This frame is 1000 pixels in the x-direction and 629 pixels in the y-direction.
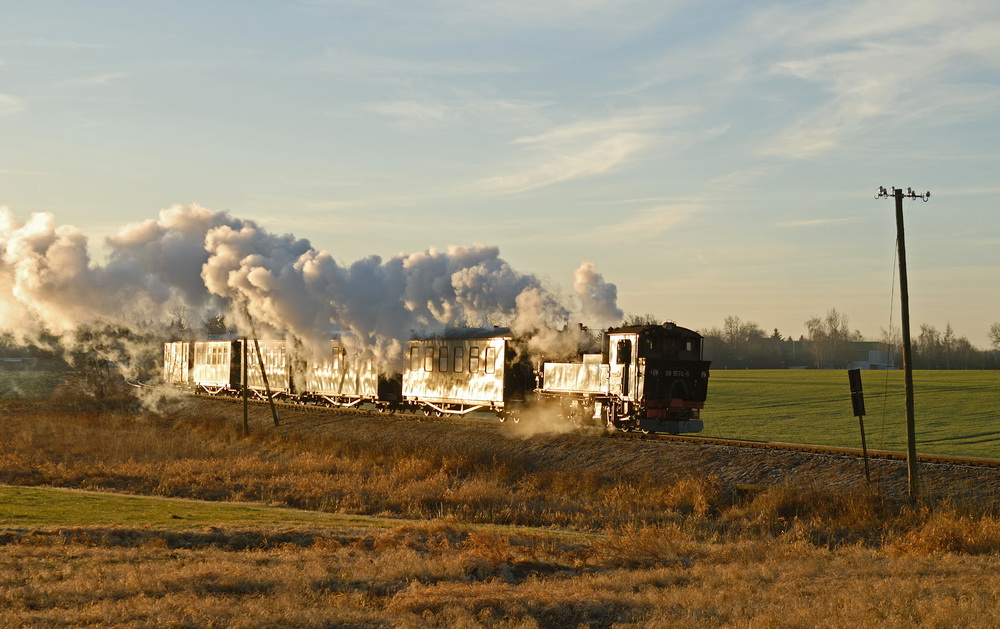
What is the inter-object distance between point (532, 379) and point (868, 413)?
89.2 feet

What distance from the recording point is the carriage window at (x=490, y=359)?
3397cm

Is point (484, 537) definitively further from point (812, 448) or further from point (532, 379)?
point (532, 379)

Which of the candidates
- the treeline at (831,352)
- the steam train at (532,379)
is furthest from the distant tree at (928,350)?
the steam train at (532,379)

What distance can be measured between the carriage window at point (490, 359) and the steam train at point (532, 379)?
0.04 meters

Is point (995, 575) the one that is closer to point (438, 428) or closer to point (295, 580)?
point (295, 580)

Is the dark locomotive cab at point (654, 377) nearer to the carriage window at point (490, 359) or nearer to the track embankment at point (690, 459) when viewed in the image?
the track embankment at point (690, 459)

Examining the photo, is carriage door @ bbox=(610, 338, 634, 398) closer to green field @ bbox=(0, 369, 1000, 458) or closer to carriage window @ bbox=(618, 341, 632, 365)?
carriage window @ bbox=(618, 341, 632, 365)

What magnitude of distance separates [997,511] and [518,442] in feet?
49.2

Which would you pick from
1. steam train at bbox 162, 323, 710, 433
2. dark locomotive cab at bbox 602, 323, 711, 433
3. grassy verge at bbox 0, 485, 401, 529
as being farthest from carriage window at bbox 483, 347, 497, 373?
grassy verge at bbox 0, 485, 401, 529

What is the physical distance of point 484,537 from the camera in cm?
1792

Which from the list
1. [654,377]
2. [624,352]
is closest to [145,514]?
[624,352]

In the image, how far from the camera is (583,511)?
23922mm

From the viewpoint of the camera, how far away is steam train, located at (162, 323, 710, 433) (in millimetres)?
29656

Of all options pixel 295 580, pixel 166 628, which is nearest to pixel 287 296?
pixel 295 580
